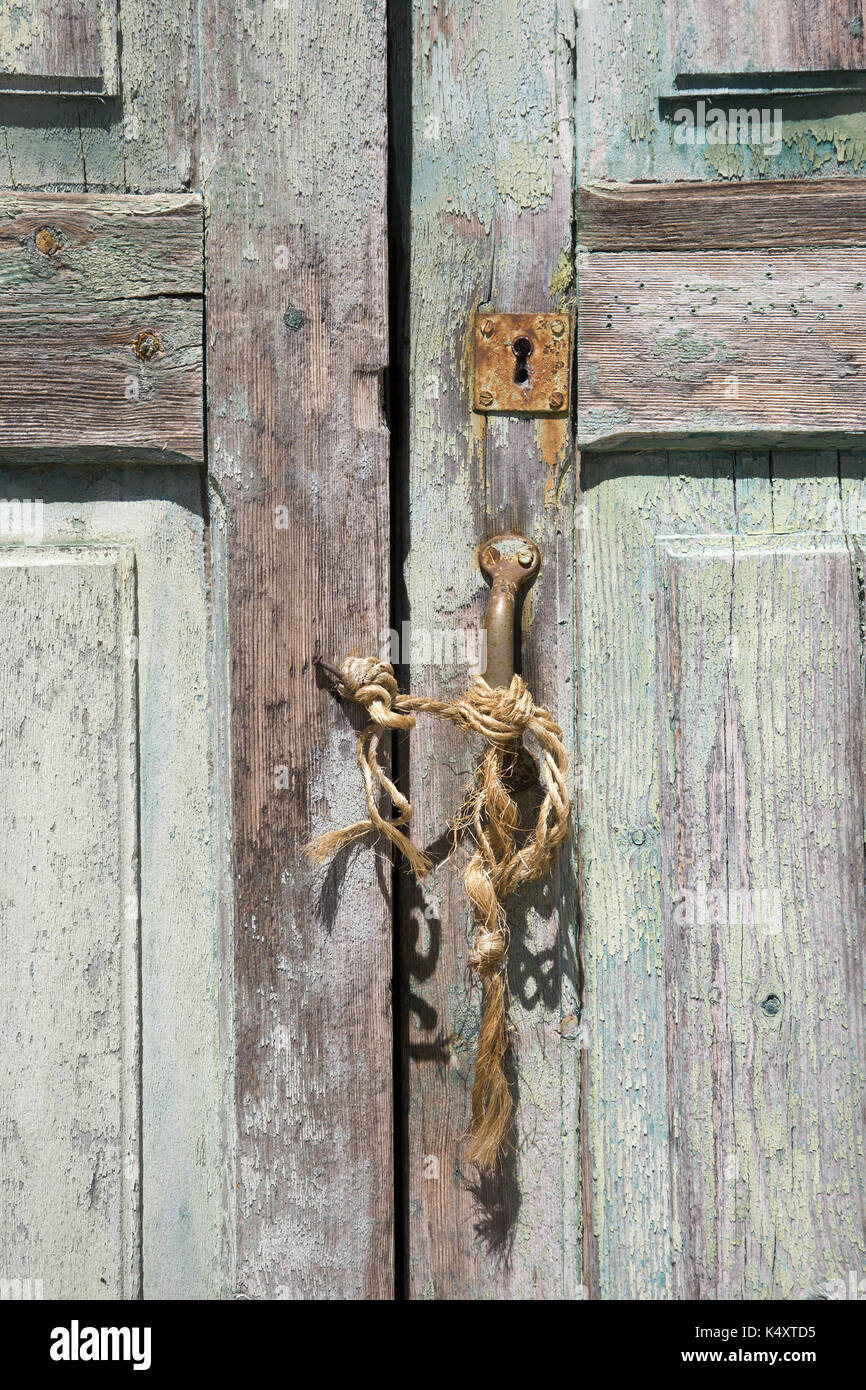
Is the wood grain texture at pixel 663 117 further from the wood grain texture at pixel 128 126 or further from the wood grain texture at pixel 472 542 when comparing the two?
the wood grain texture at pixel 128 126

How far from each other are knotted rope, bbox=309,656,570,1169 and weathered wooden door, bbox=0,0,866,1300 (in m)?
0.03

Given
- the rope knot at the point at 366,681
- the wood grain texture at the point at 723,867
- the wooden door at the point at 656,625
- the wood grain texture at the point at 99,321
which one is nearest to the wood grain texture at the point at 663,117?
the wooden door at the point at 656,625

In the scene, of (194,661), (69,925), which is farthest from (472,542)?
(69,925)

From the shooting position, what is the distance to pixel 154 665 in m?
0.89

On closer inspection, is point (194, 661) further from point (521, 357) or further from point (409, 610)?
point (521, 357)

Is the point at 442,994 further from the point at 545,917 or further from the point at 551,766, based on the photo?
the point at 551,766

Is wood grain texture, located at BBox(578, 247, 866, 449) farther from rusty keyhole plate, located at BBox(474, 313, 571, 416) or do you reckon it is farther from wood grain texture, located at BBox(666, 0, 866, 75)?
wood grain texture, located at BBox(666, 0, 866, 75)

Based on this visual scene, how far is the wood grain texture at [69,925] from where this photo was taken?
2.85 ft

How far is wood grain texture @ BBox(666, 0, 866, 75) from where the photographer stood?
33.1 inches

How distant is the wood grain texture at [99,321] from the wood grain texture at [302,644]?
3cm

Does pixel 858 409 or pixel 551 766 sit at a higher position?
pixel 858 409

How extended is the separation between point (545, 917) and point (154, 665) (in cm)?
41

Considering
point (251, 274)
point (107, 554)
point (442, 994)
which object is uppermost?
point (251, 274)
